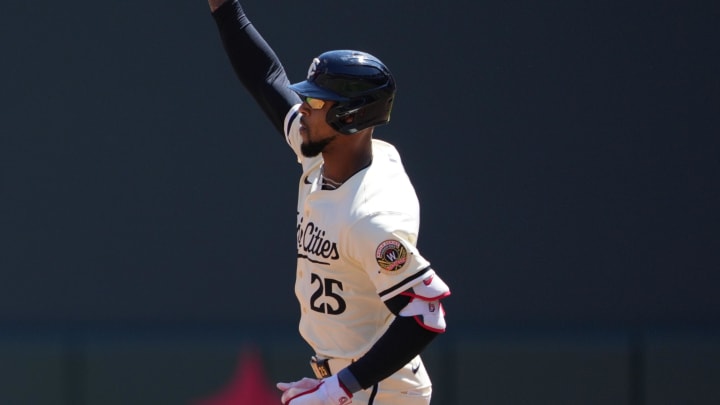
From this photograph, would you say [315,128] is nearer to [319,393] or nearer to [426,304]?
[426,304]

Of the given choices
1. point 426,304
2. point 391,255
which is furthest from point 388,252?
point 426,304

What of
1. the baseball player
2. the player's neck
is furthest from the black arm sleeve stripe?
the player's neck

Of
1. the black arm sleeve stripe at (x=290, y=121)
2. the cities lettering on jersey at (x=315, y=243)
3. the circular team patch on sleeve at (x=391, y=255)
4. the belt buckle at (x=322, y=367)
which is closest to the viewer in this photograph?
the circular team patch on sleeve at (x=391, y=255)

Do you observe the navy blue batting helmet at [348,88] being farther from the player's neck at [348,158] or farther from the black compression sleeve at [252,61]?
the black compression sleeve at [252,61]

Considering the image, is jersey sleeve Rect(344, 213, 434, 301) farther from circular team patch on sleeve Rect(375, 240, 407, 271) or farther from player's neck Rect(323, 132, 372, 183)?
player's neck Rect(323, 132, 372, 183)

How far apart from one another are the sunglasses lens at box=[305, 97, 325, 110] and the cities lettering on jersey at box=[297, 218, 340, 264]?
0.88 ft

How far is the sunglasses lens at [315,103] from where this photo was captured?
2.62 meters

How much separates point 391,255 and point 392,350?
0.20 m

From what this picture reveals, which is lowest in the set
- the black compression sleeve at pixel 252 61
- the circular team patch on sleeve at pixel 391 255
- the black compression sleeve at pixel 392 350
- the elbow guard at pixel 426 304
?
the black compression sleeve at pixel 392 350

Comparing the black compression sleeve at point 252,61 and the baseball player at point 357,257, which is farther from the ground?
the black compression sleeve at point 252,61

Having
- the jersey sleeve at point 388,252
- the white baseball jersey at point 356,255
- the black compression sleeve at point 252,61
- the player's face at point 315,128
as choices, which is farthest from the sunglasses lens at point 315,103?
the black compression sleeve at point 252,61

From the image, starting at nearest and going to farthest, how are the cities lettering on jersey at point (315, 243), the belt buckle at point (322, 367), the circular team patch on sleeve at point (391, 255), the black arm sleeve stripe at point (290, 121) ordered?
the circular team patch on sleeve at point (391, 255) < the cities lettering on jersey at point (315, 243) < the belt buckle at point (322, 367) < the black arm sleeve stripe at point (290, 121)

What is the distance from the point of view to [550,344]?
4.71 meters

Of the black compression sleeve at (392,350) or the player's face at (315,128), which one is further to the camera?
the player's face at (315,128)
